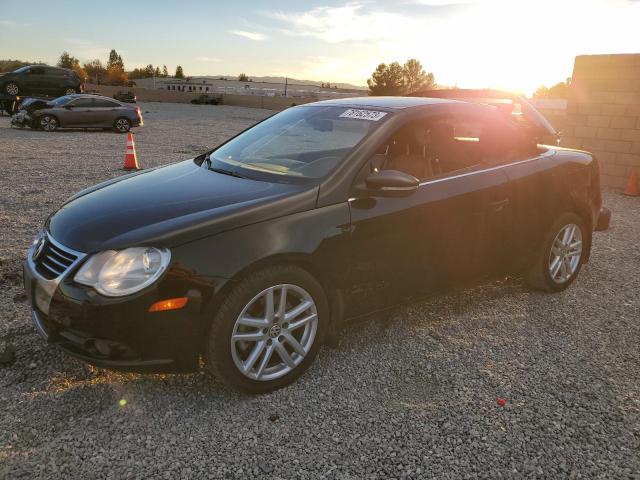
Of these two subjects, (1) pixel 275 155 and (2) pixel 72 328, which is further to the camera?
(1) pixel 275 155

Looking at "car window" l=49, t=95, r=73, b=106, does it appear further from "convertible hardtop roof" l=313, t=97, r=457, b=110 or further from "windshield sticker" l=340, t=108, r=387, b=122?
"windshield sticker" l=340, t=108, r=387, b=122

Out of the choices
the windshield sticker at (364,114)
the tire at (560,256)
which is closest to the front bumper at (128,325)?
the windshield sticker at (364,114)

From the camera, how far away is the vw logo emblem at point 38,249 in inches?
121

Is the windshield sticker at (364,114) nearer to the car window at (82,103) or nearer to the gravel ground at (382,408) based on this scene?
the gravel ground at (382,408)

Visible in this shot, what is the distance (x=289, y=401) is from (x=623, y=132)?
1040 centimetres

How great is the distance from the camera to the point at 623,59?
1057cm

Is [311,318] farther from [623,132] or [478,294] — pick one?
[623,132]

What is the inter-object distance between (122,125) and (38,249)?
1719 cm

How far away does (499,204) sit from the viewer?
4.04m

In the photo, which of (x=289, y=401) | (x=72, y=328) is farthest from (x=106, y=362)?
(x=289, y=401)

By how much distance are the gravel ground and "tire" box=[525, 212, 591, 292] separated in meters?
0.32

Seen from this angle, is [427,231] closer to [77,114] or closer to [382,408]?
[382,408]

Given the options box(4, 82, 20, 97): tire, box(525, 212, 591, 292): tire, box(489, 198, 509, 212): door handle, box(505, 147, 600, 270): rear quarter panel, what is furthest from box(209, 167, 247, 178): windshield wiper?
box(4, 82, 20, 97): tire

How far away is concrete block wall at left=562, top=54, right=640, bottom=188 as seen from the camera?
415 inches
